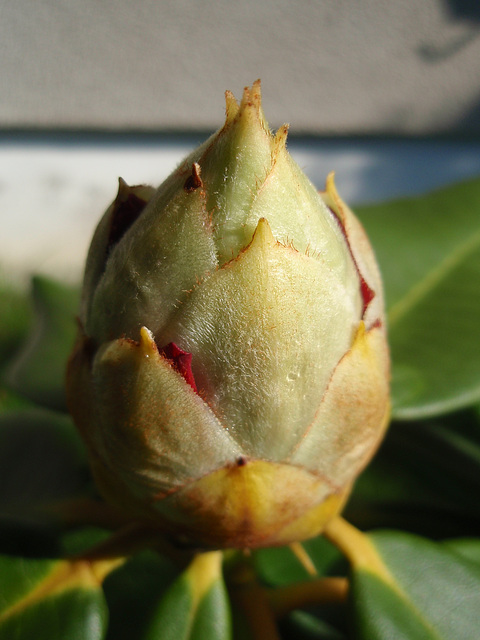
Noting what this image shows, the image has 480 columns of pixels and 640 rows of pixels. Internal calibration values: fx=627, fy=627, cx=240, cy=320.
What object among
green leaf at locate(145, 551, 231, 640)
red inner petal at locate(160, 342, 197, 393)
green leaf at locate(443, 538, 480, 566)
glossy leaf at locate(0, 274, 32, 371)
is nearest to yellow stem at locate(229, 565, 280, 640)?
green leaf at locate(145, 551, 231, 640)

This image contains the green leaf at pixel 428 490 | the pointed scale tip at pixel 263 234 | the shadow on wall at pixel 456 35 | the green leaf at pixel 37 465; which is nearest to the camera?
the pointed scale tip at pixel 263 234

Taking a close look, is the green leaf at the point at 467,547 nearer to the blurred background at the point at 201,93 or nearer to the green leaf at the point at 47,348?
the green leaf at the point at 47,348

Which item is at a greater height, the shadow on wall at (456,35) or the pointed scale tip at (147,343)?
the shadow on wall at (456,35)

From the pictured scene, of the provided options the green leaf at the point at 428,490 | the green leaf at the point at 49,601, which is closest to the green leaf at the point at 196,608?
the green leaf at the point at 49,601

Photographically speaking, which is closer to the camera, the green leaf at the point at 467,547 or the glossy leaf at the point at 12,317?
the green leaf at the point at 467,547

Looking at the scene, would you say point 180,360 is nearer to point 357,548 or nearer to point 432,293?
point 357,548

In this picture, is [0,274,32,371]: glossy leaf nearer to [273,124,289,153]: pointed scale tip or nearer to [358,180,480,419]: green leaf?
[358,180,480,419]: green leaf

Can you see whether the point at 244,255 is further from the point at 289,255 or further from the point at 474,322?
the point at 474,322
